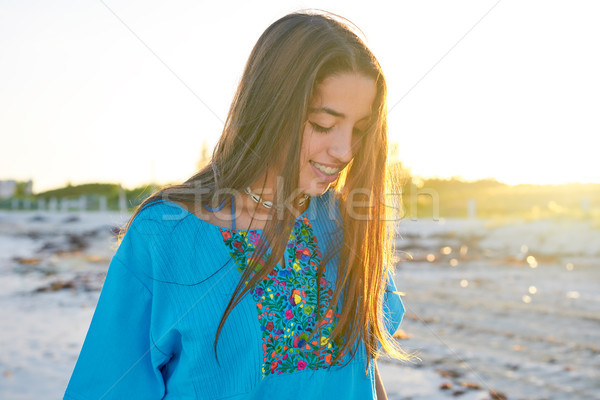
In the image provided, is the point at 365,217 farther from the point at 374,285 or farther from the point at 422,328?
Answer: the point at 422,328

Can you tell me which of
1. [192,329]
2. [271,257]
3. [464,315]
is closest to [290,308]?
[271,257]

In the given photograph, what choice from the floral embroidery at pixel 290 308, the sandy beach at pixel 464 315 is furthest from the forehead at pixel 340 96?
the sandy beach at pixel 464 315

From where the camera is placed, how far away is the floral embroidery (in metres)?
1.59

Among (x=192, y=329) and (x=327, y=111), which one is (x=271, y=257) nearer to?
(x=192, y=329)

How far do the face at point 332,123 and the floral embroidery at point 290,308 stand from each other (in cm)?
26

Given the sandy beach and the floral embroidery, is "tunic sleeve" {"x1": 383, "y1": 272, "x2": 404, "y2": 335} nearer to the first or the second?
the floral embroidery

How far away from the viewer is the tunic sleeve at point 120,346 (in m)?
1.51

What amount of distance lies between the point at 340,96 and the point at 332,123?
92mm

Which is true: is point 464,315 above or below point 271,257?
below

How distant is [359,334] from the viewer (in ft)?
5.80

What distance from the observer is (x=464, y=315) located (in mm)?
6949

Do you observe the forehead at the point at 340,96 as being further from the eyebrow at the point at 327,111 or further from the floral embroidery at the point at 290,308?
the floral embroidery at the point at 290,308

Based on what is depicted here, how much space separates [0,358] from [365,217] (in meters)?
4.30

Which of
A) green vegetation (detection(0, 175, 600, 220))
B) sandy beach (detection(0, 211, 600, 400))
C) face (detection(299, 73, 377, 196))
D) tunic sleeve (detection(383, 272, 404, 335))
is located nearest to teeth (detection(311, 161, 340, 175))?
face (detection(299, 73, 377, 196))
